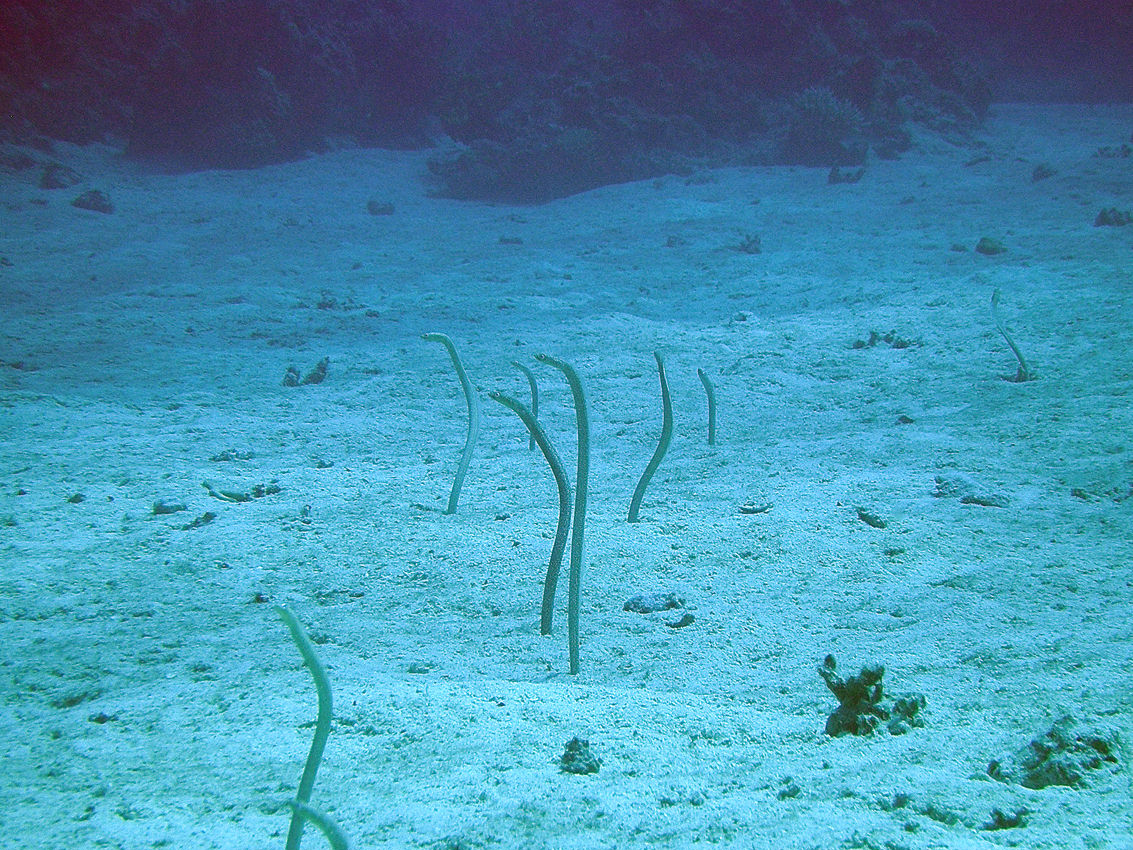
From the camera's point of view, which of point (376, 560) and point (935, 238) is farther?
point (935, 238)

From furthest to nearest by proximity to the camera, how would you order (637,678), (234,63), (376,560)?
1. (234,63)
2. (376,560)
3. (637,678)

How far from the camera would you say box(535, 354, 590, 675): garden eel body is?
6.90ft

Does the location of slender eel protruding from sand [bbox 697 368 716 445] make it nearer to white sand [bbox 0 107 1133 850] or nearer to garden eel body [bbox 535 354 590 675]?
white sand [bbox 0 107 1133 850]

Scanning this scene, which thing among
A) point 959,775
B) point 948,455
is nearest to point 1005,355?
point 948,455

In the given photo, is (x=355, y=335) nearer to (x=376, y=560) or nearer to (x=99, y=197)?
(x=376, y=560)

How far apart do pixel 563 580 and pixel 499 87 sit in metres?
16.5

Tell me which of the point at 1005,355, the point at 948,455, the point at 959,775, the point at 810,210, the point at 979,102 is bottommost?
the point at 959,775

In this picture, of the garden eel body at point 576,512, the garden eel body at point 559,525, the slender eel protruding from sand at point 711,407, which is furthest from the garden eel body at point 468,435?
the slender eel protruding from sand at point 711,407

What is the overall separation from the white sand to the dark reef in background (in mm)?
7598

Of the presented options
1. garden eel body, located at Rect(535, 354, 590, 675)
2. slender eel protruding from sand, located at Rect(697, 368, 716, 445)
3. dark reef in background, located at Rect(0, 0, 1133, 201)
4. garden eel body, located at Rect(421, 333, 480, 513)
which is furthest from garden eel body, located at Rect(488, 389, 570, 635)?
dark reef in background, located at Rect(0, 0, 1133, 201)

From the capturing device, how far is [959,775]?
1507 mm

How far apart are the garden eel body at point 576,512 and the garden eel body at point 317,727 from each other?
91 centimetres

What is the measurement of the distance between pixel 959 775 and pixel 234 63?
18.0 m

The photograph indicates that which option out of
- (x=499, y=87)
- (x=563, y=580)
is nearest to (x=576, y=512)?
(x=563, y=580)
